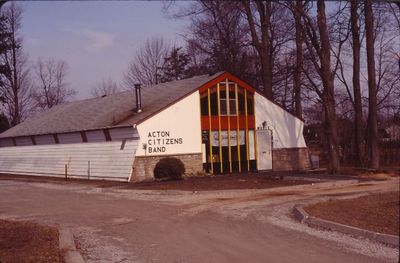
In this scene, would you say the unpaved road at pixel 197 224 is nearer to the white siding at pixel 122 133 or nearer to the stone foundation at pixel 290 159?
the white siding at pixel 122 133

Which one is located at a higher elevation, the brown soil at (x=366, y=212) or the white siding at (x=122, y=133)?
the white siding at (x=122, y=133)

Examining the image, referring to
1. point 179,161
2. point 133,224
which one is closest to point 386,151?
point 179,161

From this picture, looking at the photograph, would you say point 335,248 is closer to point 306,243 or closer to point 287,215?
point 306,243

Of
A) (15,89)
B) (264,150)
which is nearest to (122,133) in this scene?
(264,150)

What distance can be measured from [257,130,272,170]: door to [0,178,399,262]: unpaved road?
8.80 metres

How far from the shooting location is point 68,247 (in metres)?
9.30

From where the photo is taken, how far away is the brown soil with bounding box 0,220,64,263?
8.16 metres

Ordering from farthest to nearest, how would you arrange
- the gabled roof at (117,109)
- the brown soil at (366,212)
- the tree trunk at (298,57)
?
1. the gabled roof at (117,109)
2. the tree trunk at (298,57)
3. the brown soil at (366,212)

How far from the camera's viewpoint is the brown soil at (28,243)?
816 centimetres

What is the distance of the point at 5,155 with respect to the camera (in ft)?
132

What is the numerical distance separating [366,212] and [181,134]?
1506 centimetres

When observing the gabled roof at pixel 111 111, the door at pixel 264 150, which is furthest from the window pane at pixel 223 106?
the door at pixel 264 150

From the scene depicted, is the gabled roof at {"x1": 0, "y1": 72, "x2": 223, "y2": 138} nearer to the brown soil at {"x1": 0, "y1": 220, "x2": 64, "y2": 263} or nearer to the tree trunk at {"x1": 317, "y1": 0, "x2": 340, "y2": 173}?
the tree trunk at {"x1": 317, "y1": 0, "x2": 340, "y2": 173}

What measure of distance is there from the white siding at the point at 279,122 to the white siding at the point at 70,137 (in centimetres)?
993
